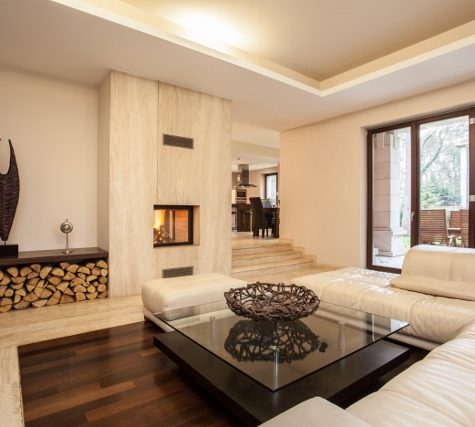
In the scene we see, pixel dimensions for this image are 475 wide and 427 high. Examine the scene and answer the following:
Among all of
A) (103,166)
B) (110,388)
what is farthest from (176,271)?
(110,388)

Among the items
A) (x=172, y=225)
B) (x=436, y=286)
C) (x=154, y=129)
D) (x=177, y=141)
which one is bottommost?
(x=436, y=286)

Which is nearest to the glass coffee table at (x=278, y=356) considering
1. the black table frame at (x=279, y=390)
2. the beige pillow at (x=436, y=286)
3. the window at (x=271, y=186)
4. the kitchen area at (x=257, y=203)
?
the black table frame at (x=279, y=390)

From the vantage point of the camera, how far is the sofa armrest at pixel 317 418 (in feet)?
2.64

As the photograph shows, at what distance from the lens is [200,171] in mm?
4520

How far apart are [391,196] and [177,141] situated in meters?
3.50

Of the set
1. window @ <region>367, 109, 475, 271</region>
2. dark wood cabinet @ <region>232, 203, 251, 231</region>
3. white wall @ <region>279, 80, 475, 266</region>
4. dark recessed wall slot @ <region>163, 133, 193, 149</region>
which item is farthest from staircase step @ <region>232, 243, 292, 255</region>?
dark wood cabinet @ <region>232, 203, 251, 231</region>

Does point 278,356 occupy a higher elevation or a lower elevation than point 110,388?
higher

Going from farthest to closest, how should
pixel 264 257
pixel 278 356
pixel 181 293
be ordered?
pixel 264 257, pixel 181 293, pixel 278 356

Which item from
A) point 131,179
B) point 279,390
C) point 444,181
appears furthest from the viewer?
point 444,181

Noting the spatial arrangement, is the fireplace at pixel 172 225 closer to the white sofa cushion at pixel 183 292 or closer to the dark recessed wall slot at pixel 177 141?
the dark recessed wall slot at pixel 177 141

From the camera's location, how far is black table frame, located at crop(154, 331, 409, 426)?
4.66 feet

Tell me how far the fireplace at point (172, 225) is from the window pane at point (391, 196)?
3.14 meters

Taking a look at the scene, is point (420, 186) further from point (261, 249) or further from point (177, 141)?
point (177, 141)

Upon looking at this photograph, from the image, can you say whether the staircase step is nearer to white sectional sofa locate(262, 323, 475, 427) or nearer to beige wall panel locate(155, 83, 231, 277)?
beige wall panel locate(155, 83, 231, 277)
